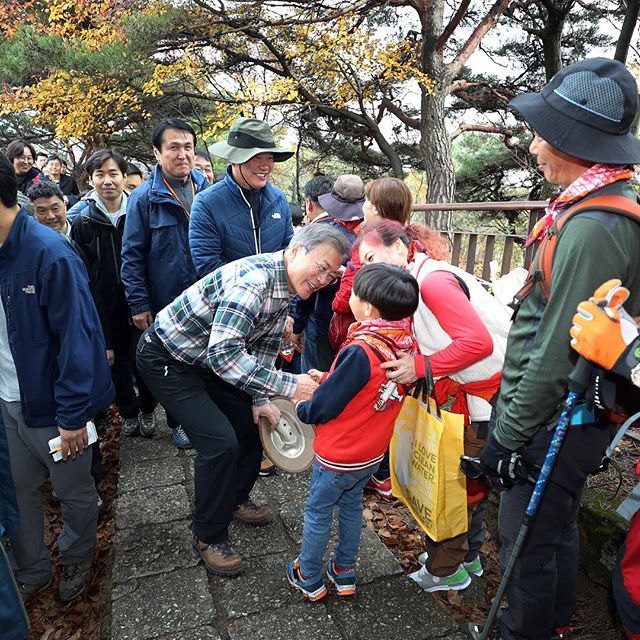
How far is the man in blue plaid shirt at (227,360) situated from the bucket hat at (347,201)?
39.9 inches

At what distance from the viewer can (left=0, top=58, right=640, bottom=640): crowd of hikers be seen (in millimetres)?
1607

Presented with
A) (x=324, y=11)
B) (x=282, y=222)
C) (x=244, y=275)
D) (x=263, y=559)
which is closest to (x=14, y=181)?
(x=244, y=275)

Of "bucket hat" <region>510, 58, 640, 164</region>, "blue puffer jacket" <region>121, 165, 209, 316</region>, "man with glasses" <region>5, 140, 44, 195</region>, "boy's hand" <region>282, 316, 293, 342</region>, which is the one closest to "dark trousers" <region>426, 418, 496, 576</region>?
"bucket hat" <region>510, 58, 640, 164</region>

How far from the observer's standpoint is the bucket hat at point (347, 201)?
3.24m

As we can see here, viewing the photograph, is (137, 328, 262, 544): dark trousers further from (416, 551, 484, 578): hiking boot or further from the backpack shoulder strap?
the backpack shoulder strap

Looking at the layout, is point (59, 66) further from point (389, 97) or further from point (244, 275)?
point (244, 275)

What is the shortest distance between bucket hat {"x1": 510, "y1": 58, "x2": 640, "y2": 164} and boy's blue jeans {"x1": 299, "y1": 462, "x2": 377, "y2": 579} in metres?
1.50

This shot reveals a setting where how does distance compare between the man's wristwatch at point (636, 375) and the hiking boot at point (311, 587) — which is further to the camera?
the hiking boot at point (311, 587)

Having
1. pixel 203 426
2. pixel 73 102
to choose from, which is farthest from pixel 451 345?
pixel 73 102

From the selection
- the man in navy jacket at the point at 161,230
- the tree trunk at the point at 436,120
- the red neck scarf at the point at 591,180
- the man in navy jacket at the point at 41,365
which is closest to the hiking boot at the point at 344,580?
the man in navy jacket at the point at 41,365

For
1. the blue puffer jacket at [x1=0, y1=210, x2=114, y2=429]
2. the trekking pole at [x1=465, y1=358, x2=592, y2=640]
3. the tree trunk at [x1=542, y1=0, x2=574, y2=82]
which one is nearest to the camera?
the trekking pole at [x1=465, y1=358, x2=592, y2=640]

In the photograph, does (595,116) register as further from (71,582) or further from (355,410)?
(71,582)

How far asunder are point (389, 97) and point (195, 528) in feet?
38.8

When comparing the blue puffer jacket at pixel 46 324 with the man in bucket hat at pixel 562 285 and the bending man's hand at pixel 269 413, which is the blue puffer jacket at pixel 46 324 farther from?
the man in bucket hat at pixel 562 285
